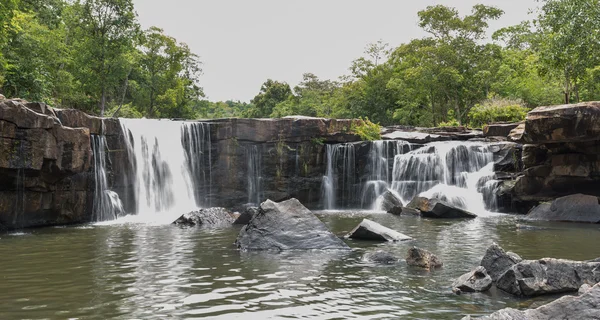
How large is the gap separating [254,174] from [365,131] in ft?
22.3

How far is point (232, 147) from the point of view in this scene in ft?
83.3

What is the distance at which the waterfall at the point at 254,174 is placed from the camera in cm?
2583

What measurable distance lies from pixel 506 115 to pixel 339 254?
85.2 feet

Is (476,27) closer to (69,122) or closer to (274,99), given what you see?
(69,122)

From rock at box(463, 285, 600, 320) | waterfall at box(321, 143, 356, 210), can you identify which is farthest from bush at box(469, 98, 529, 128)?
rock at box(463, 285, 600, 320)

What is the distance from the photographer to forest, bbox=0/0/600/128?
22.1 metres

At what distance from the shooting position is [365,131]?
27.4 metres

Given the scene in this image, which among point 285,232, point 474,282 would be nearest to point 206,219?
point 285,232

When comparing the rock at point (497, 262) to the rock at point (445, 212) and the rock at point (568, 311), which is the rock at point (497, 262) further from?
the rock at point (445, 212)

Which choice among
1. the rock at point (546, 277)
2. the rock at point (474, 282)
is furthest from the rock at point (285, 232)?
the rock at point (546, 277)

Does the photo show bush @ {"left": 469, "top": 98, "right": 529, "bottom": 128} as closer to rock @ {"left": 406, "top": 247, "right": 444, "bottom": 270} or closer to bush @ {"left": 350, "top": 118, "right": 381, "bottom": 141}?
bush @ {"left": 350, "top": 118, "right": 381, "bottom": 141}

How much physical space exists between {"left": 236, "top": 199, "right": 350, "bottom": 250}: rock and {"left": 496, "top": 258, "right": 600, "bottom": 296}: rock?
463 cm

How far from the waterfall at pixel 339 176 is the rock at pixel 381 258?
1624cm

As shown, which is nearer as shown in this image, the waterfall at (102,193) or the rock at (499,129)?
the waterfall at (102,193)
